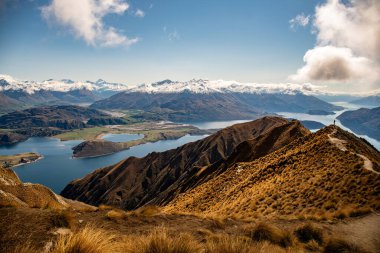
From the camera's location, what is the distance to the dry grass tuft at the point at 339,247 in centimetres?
1051

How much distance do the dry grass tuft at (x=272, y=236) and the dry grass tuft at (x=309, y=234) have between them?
1096mm

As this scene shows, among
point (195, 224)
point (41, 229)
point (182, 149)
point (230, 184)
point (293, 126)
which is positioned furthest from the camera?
point (182, 149)

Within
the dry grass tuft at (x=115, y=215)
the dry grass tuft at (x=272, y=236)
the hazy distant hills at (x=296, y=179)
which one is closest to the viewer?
the dry grass tuft at (x=272, y=236)

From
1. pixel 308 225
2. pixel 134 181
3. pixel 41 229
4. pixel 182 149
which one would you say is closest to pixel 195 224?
pixel 308 225

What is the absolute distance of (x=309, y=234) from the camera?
12391mm

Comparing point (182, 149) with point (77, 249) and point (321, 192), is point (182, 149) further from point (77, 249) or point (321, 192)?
point (77, 249)

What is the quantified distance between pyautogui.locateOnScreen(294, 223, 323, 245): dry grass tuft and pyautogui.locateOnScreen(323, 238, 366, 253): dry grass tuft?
1.01 m

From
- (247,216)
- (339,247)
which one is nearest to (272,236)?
(339,247)

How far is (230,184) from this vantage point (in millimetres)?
44156

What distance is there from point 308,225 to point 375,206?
8.62 m

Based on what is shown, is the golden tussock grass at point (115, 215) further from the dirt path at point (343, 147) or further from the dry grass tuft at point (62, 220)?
the dirt path at point (343, 147)

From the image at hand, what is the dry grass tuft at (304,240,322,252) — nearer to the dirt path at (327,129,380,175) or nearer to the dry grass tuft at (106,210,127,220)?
the dry grass tuft at (106,210,127,220)

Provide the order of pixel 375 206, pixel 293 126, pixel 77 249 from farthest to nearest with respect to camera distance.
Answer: pixel 293 126, pixel 375 206, pixel 77 249

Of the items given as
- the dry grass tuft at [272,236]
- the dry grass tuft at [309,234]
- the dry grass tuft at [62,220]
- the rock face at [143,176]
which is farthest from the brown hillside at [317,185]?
the rock face at [143,176]
